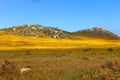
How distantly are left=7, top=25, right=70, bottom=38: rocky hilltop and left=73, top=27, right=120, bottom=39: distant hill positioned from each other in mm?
13650

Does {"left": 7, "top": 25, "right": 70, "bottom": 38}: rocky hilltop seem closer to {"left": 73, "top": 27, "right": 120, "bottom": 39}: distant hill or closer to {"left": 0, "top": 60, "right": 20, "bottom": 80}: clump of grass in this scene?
{"left": 73, "top": 27, "right": 120, "bottom": 39}: distant hill

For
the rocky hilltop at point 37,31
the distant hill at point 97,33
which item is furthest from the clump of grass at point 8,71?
the distant hill at point 97,33

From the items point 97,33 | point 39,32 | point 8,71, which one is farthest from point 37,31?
point 8,71

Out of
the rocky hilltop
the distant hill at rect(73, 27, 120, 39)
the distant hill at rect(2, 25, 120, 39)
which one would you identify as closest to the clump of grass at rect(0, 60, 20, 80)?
the distant hill at rect(2, 25, 120, 39)

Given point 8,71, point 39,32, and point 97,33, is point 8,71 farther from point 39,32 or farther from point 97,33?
point 97,33

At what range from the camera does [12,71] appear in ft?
72.5

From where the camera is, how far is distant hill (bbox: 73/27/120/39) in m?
132

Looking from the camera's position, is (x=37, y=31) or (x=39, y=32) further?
(x=37, y=31)

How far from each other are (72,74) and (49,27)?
4052 inches

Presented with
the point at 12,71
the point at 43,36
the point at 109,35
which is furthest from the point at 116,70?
the point at 109,35

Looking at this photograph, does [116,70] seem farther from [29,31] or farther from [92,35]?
[92,35]

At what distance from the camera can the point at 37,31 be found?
116 m

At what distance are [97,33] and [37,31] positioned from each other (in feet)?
88.3

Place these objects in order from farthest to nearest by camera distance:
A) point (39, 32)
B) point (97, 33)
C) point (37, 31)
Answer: point (97, 33) → point (37, 31) → point (39, 32)
